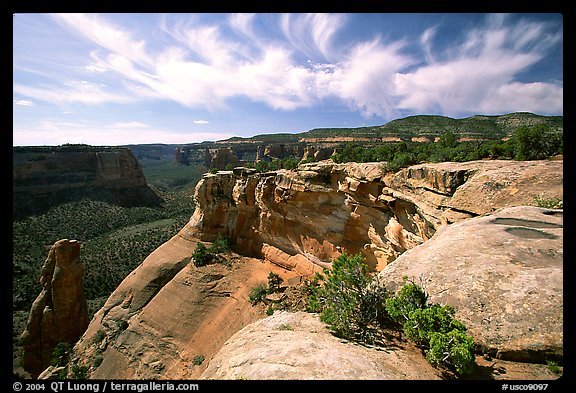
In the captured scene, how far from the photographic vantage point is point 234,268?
56.1 ft

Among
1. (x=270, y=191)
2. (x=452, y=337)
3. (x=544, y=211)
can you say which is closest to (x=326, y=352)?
(x=452, y=337)

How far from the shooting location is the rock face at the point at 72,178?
46.9 m

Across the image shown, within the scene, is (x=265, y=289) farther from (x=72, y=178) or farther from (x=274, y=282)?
(x=72, y=178)

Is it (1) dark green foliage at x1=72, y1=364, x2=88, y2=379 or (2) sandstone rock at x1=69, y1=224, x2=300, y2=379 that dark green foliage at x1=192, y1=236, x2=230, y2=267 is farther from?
(1) dark green foliage at x1=72, y1=364, x2=88, y2=379

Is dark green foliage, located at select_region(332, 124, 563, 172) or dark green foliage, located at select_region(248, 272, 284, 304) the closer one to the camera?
→ dark green foliage, located at select_region(332, 124, 563, 172)

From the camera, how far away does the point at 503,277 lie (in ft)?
13.9

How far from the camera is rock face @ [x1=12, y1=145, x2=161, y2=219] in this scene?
46875mm

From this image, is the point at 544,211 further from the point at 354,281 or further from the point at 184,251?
the point at 184,251

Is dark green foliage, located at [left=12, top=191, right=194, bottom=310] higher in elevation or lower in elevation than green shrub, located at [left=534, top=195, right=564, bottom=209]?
lower

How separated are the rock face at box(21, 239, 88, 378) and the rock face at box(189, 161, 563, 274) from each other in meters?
8.51

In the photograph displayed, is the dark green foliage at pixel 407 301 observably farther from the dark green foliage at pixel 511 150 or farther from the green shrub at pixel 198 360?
the green shrub at pixel 198 360

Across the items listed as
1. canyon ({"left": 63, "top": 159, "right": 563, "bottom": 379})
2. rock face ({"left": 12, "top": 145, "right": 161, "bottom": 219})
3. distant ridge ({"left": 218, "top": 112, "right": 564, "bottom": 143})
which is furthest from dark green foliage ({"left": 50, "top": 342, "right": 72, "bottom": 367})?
distant ridge ({"left": 218, "top": 112, "right": 564, "bottom": 143})

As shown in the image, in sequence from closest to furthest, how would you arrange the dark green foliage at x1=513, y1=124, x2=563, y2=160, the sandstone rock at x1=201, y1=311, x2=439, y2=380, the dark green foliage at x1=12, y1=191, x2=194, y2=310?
the sandstone rock at x1=201, y1=311, x2=439, y2=380 → the dark green foliage at x1=513, y1=124, x2=563, y2=160 → the dark green foliage at x1=12, y1=191, x2=194, y2=310

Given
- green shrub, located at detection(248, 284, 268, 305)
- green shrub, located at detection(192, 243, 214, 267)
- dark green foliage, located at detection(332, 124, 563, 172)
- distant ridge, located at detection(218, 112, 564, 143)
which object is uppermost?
distant ridge, located at detection(218, 112, 564, 143)
